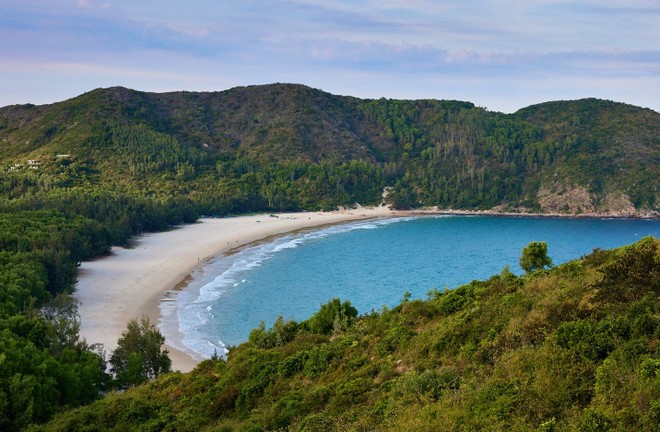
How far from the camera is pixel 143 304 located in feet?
184

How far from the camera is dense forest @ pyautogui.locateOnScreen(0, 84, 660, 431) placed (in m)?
14.7

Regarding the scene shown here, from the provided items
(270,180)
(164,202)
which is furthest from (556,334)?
(270,180)

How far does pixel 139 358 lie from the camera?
3300 cm

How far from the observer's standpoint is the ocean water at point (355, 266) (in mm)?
53625

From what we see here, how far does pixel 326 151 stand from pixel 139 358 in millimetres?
136807

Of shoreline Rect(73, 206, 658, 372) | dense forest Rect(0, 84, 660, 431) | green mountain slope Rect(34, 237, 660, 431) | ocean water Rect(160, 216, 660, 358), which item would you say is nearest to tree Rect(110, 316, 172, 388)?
dense forest Rect(0, 84, 660, 431)

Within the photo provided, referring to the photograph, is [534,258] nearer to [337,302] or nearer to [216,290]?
[337,302]

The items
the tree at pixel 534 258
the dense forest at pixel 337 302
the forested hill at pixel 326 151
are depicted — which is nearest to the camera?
the dense forest at pixel 337 302

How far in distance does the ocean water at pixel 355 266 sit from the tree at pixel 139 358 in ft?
25.6

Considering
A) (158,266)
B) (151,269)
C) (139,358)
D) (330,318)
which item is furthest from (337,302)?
(158,266)

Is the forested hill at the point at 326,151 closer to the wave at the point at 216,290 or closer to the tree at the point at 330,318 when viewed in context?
the wave at the point at 216,290

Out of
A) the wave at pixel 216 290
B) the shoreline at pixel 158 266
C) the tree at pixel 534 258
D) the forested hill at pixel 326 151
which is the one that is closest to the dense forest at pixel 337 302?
the forested hill at pixel 326 151

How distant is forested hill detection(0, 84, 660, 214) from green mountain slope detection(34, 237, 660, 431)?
89.6m

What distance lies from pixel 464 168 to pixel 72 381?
468 ft
